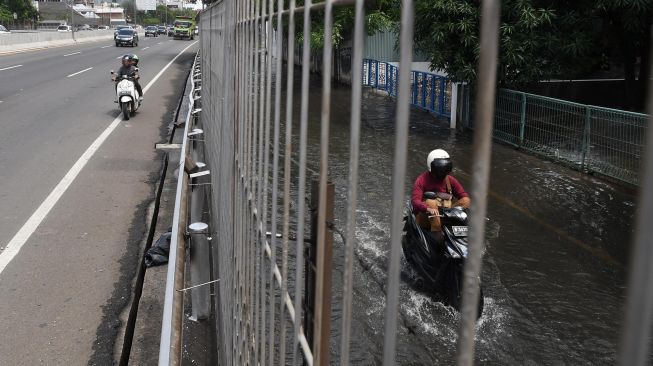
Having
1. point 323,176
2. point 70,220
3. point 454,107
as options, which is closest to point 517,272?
point 70,220

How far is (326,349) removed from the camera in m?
1.30

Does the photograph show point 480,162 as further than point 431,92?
No

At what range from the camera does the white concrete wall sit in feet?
136

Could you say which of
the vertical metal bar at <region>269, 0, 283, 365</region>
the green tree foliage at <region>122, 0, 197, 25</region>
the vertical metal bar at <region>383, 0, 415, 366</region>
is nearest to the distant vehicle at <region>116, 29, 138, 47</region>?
the vertical metal bar at <region>269, 0, 283, 365</region>

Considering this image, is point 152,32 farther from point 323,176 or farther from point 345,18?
point 323,176

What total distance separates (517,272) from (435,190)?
4.66ft

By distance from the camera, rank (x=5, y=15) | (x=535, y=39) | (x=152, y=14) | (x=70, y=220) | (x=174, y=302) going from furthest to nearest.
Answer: (x=152, y=14), (x=5, y=15), (x=535, y=39), (x=70, y=220), (x=174, y=302)

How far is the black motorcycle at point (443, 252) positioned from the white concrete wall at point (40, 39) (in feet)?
128

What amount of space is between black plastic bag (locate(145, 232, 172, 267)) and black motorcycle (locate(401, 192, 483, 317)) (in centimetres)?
225

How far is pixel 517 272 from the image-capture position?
22.5 feet

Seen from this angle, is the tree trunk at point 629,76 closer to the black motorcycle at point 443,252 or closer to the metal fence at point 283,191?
the black motorcycle at point 443,252

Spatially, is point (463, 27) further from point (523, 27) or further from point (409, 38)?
point (409, 38)

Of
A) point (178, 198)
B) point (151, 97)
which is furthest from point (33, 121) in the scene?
point (178, 198)

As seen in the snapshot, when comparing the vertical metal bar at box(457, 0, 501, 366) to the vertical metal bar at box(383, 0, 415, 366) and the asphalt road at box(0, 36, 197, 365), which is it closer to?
the vertical metal bar at box(383, 0, 415, 366)
